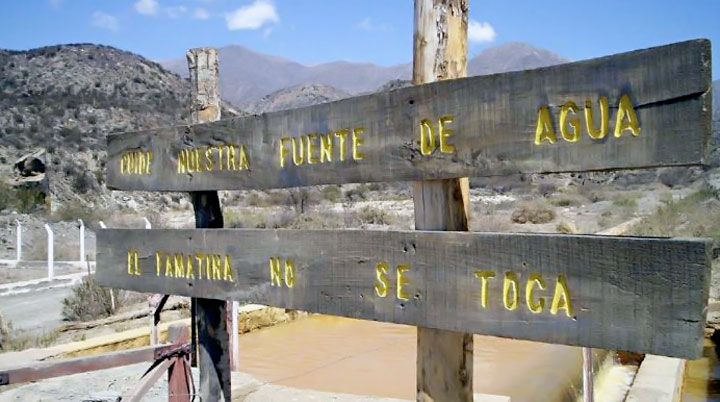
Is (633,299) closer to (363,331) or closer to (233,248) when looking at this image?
(233,248)

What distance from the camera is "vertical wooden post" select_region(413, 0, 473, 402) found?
9.21 feet

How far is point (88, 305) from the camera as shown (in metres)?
10.8

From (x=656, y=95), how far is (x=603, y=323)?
0.67 metres

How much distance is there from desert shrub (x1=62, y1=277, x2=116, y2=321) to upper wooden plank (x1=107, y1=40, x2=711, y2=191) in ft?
27.3

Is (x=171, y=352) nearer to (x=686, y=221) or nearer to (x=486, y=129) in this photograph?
(x=486, y=129)

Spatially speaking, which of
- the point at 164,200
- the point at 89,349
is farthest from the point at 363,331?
the point at 164,200

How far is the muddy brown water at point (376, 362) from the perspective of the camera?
834 cm

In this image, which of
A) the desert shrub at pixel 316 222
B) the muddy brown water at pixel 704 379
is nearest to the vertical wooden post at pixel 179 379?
the muddy brown water at pixel 704 379

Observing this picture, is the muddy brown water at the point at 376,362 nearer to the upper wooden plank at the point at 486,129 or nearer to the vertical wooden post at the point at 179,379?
the vertical wooden post at the point at 179,379

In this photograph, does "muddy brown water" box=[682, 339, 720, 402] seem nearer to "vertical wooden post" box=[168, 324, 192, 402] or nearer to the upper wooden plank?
"vertical wooden post" box=[168, 324, 192, 402]

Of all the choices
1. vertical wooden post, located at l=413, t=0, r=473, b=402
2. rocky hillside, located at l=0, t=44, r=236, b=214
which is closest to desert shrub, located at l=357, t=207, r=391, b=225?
rocky hillside, located at l=0, t=44, r=236, b=214

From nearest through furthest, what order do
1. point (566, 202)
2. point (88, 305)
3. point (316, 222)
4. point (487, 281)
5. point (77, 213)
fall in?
point (487, 281) → point (88, 305) → point (316, 222) → point (77, 213) → point (566, 202)

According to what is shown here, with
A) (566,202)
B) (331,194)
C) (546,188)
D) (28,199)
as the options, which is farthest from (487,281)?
(546,188)

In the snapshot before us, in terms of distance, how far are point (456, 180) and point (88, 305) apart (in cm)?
951
